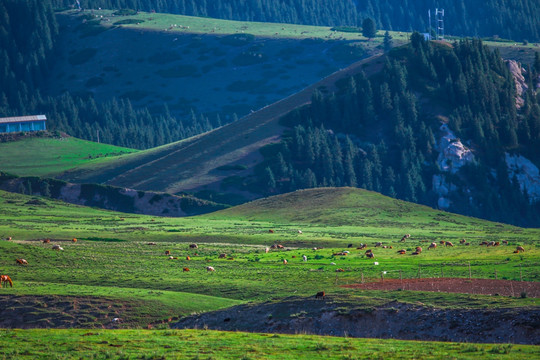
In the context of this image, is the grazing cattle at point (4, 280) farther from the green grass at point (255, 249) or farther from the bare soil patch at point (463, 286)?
the bare soil patch at point (463, 286)

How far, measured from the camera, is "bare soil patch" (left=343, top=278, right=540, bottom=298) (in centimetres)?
6969

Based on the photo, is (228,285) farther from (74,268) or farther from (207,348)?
(207,348)

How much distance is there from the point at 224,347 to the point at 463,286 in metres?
28.8

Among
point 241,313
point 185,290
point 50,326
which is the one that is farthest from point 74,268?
point 241,313

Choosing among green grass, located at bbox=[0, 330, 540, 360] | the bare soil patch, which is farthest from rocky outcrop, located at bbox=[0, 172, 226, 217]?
green grass, located at bbox=[0, 330, 540, 360]

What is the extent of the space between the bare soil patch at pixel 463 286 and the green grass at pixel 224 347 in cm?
1973

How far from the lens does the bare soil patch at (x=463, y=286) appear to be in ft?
229

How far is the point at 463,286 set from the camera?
72.7 m

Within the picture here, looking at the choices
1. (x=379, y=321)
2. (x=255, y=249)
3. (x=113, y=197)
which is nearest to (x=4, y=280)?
(x=379, y=321)

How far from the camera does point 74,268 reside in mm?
90250

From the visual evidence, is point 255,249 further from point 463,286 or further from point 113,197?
point 113,197

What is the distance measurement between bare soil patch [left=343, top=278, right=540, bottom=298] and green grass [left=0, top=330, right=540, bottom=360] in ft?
64.7

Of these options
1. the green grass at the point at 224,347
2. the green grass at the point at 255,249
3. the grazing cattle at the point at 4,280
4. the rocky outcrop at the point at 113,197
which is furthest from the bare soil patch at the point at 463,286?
the rocky outcrop at the point at 113,197

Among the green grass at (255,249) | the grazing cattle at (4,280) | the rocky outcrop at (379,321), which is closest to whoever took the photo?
the rocky outcrop at (379,321)
